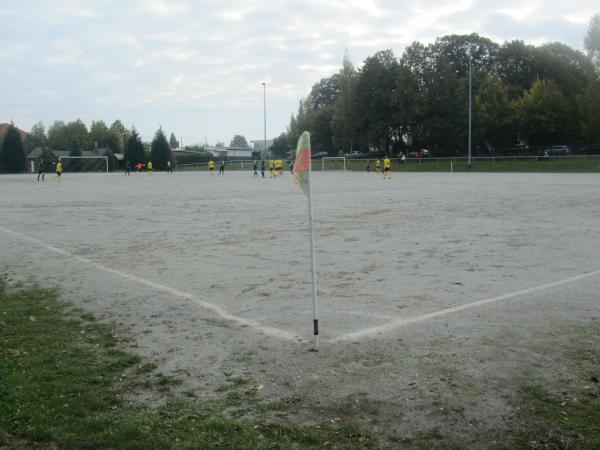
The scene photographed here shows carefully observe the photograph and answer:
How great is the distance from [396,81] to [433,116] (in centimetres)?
728

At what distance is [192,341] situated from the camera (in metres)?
6.19

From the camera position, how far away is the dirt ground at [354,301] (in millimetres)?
4816

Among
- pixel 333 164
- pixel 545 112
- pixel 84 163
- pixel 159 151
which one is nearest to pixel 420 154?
pixel 333 164

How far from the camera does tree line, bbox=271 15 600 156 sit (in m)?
68.8

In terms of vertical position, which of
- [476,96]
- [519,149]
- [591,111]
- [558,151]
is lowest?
[558,151]

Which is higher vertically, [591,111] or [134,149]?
[591,111]

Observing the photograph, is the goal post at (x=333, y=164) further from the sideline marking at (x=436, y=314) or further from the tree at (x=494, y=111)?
the sideline marking at (x=436, y=314)

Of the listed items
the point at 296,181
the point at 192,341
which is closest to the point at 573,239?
the point at 296,181

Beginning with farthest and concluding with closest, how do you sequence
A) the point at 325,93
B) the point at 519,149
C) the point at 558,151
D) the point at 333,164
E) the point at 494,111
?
the point at 325,93 < the point at 333,164 < the point at 519,149 < the point at 494,111 < the point at 558,151

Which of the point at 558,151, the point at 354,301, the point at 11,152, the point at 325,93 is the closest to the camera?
the point at 354,301

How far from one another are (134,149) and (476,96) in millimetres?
51863

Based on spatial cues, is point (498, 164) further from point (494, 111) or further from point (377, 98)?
point (377, 98)

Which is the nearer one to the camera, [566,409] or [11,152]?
[566,409]

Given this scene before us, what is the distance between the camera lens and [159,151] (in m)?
94.7
